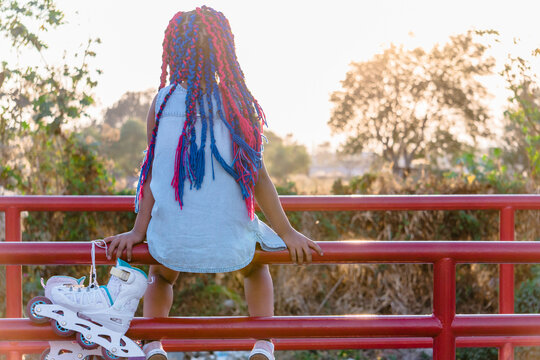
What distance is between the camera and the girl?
2104 millimetres

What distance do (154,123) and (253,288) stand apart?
1.98 ft

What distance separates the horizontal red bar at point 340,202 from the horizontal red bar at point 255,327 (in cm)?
101

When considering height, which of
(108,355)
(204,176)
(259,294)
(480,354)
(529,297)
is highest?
(204,176)

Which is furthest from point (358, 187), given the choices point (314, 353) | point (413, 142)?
point (413, 142)

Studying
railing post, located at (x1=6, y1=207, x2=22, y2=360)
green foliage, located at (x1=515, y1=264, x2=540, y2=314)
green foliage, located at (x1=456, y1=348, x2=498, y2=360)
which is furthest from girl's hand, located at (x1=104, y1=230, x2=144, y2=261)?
green foliage, located at (x1=456, y1=348, x2=498, y2=360)

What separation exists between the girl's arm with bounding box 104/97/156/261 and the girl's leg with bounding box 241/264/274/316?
354 millimetres

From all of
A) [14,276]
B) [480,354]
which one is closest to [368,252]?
[14,276]

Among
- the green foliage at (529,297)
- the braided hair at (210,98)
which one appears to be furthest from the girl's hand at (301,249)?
Answer: the green foliage at (529,297)

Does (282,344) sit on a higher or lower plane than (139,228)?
lower

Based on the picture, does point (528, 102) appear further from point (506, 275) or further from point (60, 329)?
point (60, 329)

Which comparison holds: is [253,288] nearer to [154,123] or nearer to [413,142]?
[154,123]

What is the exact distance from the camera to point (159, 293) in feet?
7.29

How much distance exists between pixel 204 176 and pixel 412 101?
95.7ft

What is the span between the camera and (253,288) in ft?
7.37
